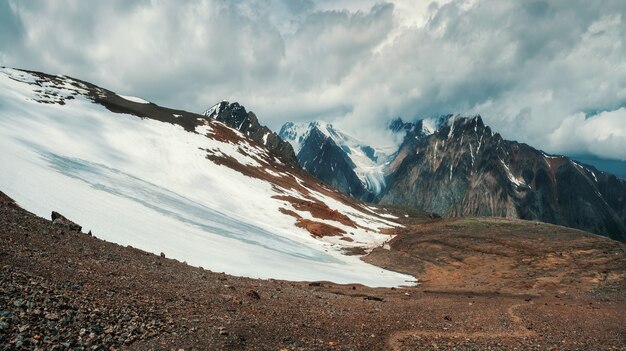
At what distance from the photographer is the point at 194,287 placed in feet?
65.9

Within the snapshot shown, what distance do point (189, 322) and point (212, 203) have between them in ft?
228

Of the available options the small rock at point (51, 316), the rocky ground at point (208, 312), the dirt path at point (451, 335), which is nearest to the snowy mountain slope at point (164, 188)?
the rocky ground at point (208, 312)

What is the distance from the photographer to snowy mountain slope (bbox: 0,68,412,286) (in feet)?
120

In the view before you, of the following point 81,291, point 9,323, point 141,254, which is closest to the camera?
point 9,323

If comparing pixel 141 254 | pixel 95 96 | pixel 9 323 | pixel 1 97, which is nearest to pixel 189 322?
pixel 9 323

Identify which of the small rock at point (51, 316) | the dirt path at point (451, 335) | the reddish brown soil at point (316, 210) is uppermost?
the reddish brown soil at point (316, 210)

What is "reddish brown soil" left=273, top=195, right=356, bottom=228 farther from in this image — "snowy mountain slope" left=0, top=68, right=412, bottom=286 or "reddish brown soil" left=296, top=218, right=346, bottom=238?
"reddish brown soil" left=296, top=218, right=346, bottom=238

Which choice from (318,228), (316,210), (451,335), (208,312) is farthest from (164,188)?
(451,335)

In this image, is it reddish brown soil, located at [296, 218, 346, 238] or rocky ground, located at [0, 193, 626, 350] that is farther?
reddish brown soil, located at [296, 218, 346, 238]

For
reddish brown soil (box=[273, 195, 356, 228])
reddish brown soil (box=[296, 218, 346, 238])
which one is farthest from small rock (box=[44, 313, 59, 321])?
reddish brown soil (box=[273, 195, 356, 228])

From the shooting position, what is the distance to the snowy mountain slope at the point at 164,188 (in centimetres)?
3662

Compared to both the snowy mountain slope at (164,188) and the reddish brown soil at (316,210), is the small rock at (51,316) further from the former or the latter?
the reddish brown soil at (316,210)

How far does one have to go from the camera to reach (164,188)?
70562 millimetres

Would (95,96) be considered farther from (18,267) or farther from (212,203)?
(18,267)
